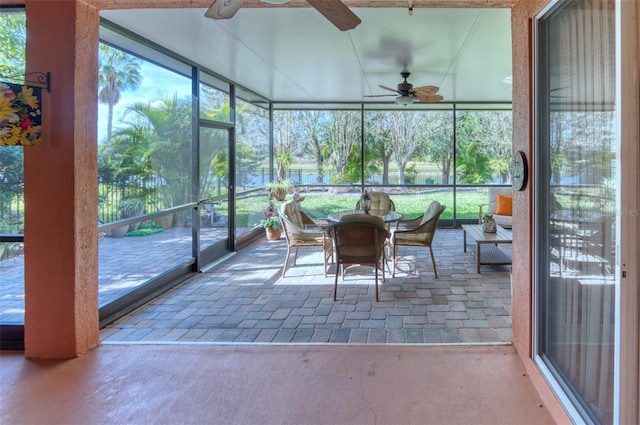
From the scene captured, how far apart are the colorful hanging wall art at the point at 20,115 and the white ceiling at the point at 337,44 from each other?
1192 mm

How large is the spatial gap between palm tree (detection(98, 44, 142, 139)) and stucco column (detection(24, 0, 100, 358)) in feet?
2.64

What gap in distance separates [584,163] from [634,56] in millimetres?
464

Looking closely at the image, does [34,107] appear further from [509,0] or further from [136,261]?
[509,0]

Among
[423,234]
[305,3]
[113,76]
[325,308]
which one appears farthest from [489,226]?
[113,76]

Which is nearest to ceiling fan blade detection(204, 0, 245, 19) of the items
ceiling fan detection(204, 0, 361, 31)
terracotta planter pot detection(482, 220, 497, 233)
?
ceiling fan detection(204, 0, 361, 31)

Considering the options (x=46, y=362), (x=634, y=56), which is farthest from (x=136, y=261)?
(x=634, y=56)

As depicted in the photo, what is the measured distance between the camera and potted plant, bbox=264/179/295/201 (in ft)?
23.9

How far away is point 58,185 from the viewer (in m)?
2.40

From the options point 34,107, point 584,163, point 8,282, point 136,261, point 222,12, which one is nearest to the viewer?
point 584,163

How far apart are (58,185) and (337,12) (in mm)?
1972

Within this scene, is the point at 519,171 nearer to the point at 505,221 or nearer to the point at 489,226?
the point at 489,226

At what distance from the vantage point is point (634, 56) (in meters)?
1.26

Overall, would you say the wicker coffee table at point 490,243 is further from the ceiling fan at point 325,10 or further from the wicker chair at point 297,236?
the ceiling fan at point 325,10

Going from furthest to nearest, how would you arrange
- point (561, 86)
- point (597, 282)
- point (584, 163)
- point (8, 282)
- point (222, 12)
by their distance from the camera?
point (8, 282), point (222, 12), point (561, 86), point (584, 163), point (597, 282)
